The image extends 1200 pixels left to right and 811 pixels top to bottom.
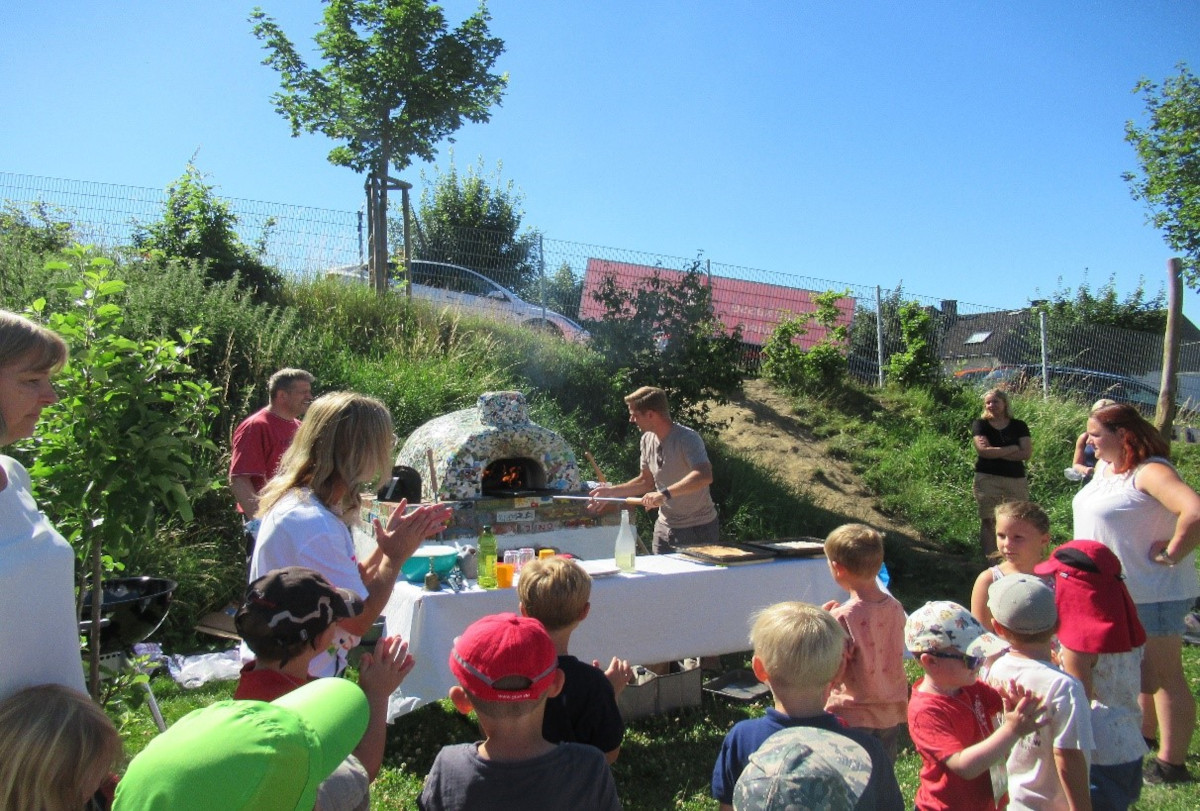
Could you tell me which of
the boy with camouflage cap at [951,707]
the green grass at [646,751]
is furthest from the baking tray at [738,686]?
the boy with camouflage cap at [951,707]

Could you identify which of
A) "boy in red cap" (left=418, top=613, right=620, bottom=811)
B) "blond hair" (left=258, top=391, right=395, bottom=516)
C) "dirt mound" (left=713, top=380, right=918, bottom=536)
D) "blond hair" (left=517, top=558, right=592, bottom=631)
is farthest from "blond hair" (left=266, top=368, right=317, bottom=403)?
"dirt mound" (left=713, top=380, right=918, bottom=536)

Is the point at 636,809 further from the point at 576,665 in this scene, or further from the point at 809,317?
the point at 809,317

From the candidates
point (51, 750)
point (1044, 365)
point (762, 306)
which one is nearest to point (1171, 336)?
point (1044, 365)

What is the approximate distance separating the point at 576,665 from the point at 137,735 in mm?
2699

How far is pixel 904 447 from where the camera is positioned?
11.8 metres

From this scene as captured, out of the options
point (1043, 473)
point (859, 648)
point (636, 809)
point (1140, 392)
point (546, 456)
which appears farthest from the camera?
point (1140, 392)

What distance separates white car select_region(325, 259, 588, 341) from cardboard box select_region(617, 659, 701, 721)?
6862 mm

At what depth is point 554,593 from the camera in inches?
105

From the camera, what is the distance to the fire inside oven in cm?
580

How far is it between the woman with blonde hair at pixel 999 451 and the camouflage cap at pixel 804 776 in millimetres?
6541

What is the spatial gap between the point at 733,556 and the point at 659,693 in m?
0.87

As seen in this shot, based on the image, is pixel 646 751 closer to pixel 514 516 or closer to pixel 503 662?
pixel 514 516

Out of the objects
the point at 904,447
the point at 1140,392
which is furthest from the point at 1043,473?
the point at 1140,392

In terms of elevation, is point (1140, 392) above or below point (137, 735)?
above
